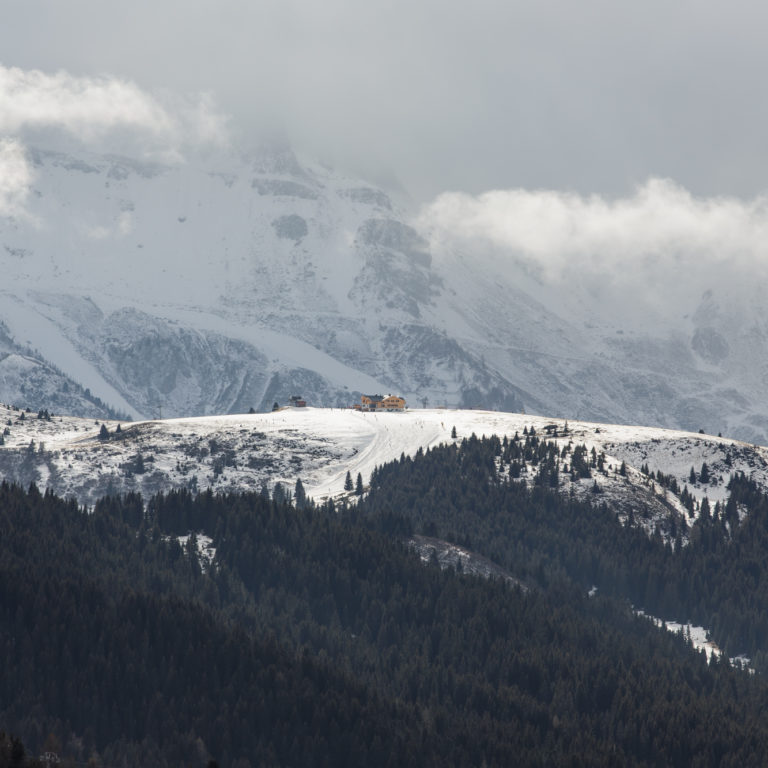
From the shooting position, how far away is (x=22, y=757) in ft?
644

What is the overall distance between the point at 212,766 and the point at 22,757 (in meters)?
27.4

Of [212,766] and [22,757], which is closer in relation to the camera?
[212,766]

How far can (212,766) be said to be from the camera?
183 m
